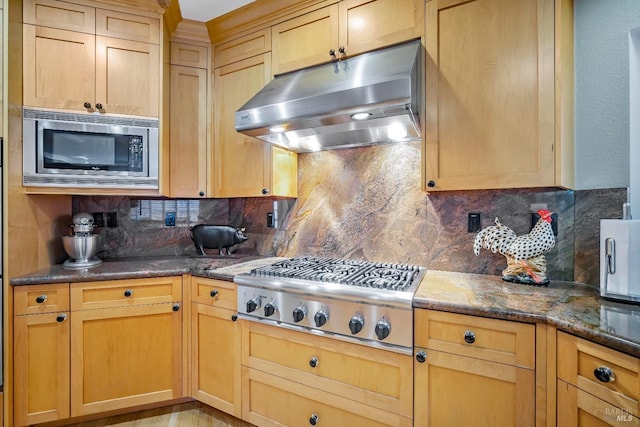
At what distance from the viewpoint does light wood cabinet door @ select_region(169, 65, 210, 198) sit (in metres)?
2.27

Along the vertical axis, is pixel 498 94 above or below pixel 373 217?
above

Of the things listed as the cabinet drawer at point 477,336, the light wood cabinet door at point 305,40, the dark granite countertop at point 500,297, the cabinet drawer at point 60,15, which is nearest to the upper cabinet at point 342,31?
the light wood cabinet door at point 305,40

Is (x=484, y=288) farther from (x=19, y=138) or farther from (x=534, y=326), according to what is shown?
(x=19, y=138)

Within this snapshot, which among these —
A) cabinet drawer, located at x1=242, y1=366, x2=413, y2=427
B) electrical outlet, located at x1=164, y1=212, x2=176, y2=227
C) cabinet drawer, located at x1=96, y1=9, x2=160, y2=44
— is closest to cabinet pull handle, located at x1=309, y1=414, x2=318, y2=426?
cabinet drawer, located at x1=242, y1=366, x2=413, y2=427

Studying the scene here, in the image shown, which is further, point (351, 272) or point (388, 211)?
point (388, 211)

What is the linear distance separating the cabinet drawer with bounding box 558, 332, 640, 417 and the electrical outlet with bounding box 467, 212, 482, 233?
2.59ft

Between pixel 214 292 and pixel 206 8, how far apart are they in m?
1.84

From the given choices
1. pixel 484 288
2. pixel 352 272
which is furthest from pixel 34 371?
pixel 484 288

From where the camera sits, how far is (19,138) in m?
1.82

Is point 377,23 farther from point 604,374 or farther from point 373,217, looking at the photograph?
point 604,374

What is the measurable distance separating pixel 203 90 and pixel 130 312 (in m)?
1.56

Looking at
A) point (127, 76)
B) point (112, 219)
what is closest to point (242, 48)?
point (127, 76)

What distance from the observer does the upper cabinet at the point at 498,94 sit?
136 centimetres

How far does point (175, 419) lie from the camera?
1.98 meters
